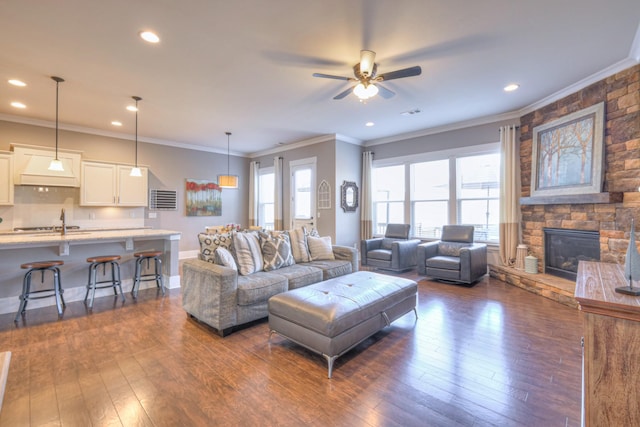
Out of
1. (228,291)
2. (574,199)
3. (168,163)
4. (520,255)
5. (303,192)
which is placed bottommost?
(228,291)

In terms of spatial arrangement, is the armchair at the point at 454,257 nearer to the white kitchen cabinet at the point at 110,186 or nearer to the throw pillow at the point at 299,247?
the throw pillow at the point at 299,247

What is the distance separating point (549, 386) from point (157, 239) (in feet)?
16.5

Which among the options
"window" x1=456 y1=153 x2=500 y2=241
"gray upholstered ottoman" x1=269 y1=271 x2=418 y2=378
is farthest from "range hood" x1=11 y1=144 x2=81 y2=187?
"window" x1=456 y1=153 x2=500 y2=241

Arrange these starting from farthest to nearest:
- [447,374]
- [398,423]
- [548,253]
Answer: [548,253] → [447,374] → [398,423]

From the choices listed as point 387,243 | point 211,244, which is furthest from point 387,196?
point 211,244

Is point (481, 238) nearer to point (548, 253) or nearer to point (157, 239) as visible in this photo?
point (548, 253)

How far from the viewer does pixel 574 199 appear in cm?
395

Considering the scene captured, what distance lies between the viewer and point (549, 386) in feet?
6.82

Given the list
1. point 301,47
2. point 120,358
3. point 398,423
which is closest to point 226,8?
point 301,47

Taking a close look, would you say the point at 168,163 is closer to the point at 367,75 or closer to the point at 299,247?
the point at 299,247

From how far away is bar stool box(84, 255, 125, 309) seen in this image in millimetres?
3803

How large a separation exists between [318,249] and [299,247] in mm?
317

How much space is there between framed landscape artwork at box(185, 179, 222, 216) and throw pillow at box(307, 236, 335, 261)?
426cm

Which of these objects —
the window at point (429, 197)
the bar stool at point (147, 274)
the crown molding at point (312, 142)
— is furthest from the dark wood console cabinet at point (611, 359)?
the crown molding at point (312, 142)
